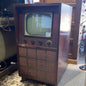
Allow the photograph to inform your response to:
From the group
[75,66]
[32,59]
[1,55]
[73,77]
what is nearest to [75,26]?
[75,66]

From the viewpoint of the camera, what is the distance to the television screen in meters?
1.28

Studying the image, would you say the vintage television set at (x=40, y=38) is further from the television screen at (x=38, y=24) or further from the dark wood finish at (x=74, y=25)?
the dark wood finish at (x=74, y=25)

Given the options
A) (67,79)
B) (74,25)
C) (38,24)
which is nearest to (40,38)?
(38,24)

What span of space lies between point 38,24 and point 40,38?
0.17 meters

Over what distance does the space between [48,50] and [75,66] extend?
1058 millimetres

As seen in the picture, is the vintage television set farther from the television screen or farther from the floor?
the floor

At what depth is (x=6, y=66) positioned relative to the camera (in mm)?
1782

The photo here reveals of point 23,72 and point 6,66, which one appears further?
point 6,66

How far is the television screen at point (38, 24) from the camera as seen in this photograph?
128cm

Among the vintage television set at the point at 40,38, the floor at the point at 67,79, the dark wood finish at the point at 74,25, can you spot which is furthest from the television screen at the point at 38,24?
the dark wood finish at the point at 74,25

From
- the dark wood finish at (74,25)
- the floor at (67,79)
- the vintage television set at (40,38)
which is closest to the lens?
Result: the vintage television set at (40,38)

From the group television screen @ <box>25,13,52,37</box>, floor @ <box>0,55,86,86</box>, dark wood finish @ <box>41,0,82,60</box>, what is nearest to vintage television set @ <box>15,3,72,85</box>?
television screen @ <box>25,13,52,37</box>

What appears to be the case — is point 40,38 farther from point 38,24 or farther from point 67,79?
point 67,79

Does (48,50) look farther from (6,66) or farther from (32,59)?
(6,66)
